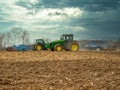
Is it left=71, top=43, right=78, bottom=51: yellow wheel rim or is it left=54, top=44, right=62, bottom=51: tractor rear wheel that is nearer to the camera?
left=54, top=44, right=62, bottom=51: tractor rear wheel

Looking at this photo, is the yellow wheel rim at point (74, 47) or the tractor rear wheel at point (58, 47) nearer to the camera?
the tractor rear wheel at point (58, 47)

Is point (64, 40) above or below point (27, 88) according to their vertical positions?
above

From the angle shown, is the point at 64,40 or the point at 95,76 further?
the point at 64,40

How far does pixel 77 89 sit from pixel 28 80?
2.26 meters

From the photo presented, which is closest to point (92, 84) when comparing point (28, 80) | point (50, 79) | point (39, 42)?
point (50, 79)

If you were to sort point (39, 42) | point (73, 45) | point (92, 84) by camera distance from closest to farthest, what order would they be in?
point (92, 84) → point (73, 45) → point (39, 42)

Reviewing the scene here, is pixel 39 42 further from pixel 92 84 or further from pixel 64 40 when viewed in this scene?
pixel 92 84

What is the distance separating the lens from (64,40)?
3538 centimetres

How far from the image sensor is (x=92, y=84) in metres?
9.64

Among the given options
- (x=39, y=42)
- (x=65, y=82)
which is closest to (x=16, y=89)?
(x=65, y=82)

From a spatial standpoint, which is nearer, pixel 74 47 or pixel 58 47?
pixel 58 47

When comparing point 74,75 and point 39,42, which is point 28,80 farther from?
point 39,42

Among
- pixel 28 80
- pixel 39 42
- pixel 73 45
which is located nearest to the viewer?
pixel 28 80

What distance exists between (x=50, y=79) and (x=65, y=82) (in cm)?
82
